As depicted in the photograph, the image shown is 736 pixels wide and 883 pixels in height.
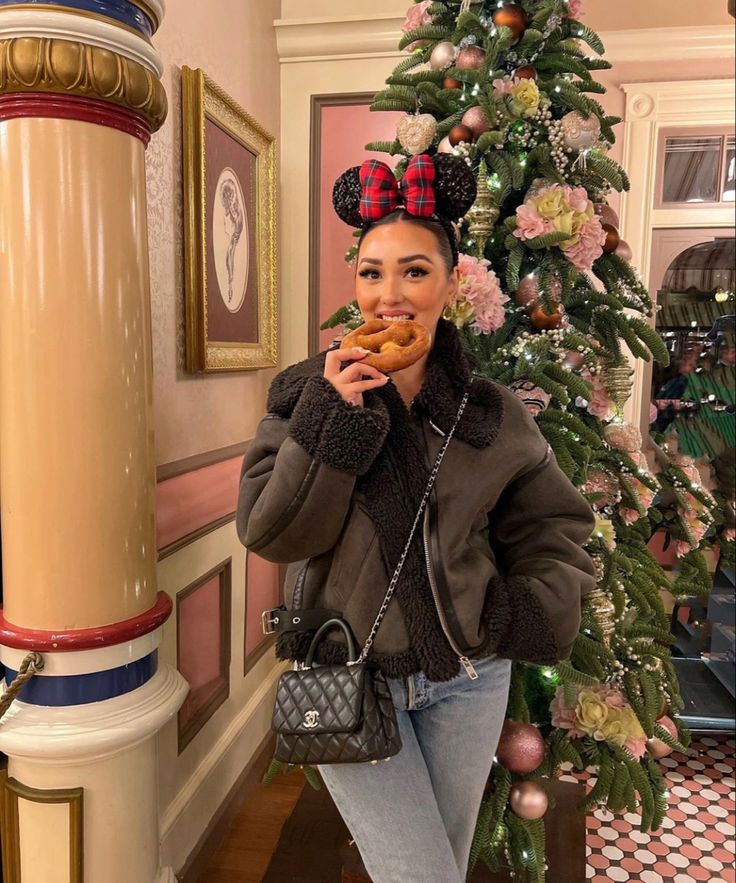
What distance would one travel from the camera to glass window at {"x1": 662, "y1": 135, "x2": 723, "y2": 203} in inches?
124

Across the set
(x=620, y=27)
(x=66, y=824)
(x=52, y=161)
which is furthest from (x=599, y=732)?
(x=620, y=27)

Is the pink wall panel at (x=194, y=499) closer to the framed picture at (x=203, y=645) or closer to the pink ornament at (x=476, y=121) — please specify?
the framed picture at (x=203, y=645)

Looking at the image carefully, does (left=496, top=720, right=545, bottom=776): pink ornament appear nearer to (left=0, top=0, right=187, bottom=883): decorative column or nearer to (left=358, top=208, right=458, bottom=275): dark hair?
(left=0, top=0, right=187, bottom=883): decorative column

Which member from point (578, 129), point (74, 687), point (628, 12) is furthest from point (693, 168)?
point (74, 687)

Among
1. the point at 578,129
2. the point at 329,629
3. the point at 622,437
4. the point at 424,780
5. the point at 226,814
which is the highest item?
the point at 578,129

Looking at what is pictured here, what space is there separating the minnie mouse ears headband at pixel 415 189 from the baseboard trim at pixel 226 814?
186 cm

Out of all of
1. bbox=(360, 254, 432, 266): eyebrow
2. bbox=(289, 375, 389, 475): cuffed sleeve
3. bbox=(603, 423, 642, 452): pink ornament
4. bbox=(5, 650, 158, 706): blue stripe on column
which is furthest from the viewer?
bbox=(603, 423, 642, 452): pink ornament

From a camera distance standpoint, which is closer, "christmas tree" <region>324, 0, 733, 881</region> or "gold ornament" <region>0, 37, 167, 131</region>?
"gold ornament" <region>0, 37, 167, 131</region>

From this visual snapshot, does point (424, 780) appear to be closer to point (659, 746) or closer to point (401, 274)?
point (401, 274)

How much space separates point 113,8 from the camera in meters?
1.16

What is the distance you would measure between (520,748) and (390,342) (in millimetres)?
1180

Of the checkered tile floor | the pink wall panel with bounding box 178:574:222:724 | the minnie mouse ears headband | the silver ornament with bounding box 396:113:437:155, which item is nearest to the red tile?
the checkered tile floor

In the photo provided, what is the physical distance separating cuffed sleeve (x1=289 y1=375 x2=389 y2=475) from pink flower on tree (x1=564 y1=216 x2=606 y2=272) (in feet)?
3.23

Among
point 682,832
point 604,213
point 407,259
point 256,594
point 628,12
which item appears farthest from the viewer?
point 628,12
